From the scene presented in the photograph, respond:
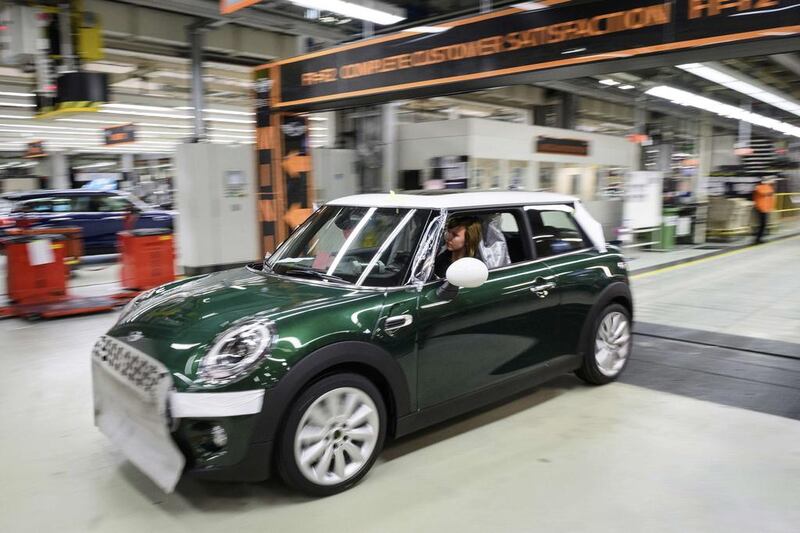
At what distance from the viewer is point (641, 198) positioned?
39.9ft

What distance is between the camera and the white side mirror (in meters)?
3.00

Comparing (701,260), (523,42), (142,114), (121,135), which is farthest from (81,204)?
(701,260)

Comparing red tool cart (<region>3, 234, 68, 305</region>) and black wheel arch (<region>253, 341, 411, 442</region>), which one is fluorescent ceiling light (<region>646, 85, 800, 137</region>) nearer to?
red tool cart (<region>3, 234, 68, 305</region>)

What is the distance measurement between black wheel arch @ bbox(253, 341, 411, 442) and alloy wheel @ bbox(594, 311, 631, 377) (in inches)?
71.6

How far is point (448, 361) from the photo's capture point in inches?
124

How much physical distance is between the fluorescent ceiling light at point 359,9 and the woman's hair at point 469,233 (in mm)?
4407

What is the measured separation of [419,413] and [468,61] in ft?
15.4

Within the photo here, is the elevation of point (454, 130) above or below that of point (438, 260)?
above

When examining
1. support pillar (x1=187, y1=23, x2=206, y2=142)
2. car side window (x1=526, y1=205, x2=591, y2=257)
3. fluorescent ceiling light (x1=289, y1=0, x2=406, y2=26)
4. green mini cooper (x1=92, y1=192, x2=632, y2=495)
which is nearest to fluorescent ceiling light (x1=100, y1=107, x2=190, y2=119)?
support pillar (x1=187, y1=23, x2=206, y2=142)

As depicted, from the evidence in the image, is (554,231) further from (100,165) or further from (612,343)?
(100,165)

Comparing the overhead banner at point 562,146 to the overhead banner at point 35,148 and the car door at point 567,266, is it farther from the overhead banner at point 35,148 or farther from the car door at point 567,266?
the overhead banner at point 35,148

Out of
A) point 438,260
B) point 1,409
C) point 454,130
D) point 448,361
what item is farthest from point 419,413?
point 454,130

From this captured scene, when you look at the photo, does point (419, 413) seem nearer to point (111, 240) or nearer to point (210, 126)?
point (111, 240)

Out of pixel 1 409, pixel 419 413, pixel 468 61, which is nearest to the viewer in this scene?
pixel 419 413
